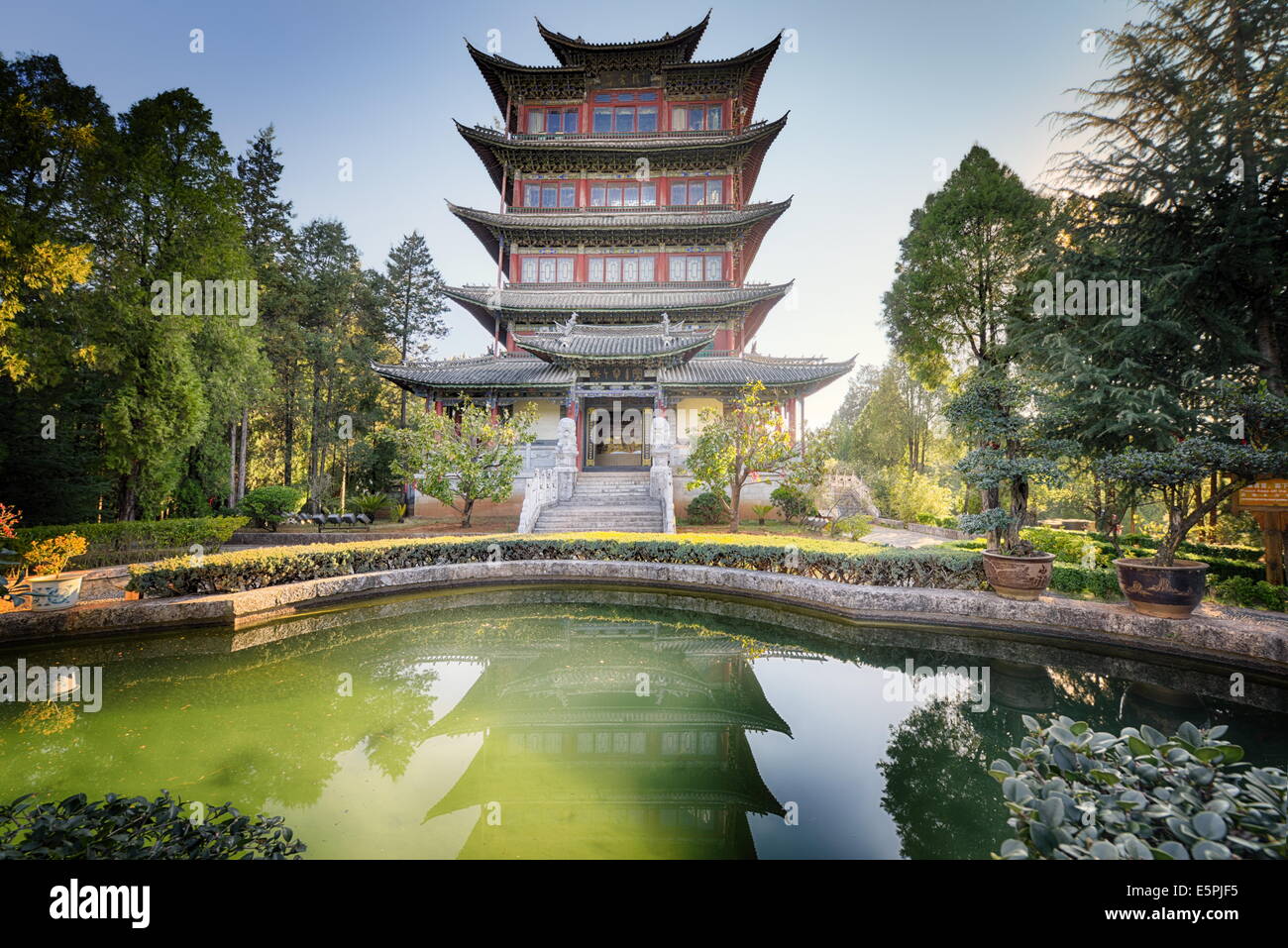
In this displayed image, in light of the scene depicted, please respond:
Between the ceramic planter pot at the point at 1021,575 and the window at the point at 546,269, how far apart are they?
748 inches

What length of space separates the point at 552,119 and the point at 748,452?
19.4 meters

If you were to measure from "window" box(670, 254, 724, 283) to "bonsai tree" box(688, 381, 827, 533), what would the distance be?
9.59 meters

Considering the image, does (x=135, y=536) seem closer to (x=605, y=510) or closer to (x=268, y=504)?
(x=268, y=504)

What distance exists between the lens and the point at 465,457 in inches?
541

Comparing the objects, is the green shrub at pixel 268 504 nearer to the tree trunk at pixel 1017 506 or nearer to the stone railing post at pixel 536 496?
the stone railing post at pixel 536 496

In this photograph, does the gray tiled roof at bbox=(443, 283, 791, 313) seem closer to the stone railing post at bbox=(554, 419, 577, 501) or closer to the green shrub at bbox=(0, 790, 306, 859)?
the stone railing post at bbox=(554, 419, 577, 501)

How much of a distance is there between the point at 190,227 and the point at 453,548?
1070cm

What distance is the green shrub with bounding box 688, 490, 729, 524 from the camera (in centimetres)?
1496

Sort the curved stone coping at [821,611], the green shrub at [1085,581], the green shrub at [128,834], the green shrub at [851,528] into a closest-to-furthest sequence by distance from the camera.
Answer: the green shrub at [128,834] < the curved stone coping at [821,611] < the green shrub at [1085,581] < the green shrub at [851,528]

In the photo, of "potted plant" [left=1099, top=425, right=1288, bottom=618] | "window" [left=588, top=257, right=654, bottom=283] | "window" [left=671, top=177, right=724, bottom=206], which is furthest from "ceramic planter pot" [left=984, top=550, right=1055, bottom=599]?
"window" [left=671, top=177, right=724, bottom=206]

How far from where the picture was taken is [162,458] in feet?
37.4

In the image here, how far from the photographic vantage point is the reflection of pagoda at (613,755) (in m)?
2.72

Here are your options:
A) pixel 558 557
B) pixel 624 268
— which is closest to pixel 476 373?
pixel 624 268

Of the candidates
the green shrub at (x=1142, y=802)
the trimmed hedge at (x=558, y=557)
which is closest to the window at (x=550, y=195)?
the trimmed hedge at (x=558, y=557)
